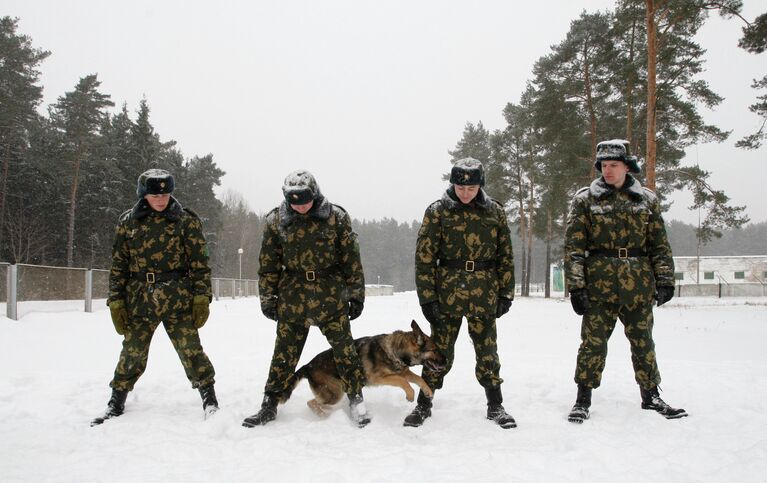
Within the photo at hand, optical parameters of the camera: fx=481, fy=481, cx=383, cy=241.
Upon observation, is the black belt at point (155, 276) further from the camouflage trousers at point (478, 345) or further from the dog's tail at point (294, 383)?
the camouflage trousers at point (478, 345)

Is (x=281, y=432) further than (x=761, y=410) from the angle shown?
No

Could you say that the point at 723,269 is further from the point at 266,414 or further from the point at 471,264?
the point at 266,414

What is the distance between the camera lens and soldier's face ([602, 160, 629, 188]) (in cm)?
441

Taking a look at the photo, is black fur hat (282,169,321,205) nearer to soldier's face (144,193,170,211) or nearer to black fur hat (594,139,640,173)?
soldier's face (144,193,170,211)

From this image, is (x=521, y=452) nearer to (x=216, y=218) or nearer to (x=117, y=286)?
(x=117, y=286)

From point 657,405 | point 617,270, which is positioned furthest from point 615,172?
point 657,405

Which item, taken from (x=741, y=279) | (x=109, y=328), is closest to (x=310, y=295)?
(x=109, y=328)

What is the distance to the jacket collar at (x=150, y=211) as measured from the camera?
4.55m

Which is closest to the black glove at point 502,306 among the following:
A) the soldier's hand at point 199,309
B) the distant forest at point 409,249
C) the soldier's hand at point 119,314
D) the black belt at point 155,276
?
the soldier's hand at point 199,309

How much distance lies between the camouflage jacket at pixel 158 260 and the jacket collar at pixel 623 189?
375 cm

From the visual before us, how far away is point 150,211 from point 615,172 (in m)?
4.39

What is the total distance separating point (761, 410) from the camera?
14.2ft

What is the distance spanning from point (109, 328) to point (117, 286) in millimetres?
7436

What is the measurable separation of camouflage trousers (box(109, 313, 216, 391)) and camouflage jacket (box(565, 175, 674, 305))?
3.50 metres
